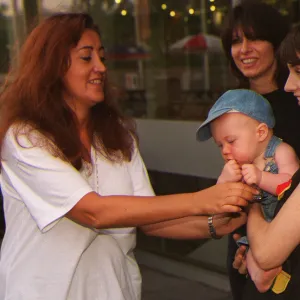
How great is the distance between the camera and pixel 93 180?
2.20 meters

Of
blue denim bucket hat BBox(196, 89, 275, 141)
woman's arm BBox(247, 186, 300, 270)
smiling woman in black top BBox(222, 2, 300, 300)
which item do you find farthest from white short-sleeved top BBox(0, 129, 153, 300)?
smiling woman in black top BBox(222, 2, 300, 300)

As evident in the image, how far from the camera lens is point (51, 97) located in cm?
221

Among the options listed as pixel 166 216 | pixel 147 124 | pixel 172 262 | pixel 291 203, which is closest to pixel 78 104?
pixel 166 216

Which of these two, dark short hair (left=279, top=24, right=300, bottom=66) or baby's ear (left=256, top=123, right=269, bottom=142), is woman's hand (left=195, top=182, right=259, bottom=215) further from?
dark short hair (left=279, top=24, right=300, bottom=66)

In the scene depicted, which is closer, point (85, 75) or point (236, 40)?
point (85, 75)

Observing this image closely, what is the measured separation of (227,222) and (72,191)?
0.62 m

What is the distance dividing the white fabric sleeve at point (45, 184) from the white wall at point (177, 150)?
3.25 meters

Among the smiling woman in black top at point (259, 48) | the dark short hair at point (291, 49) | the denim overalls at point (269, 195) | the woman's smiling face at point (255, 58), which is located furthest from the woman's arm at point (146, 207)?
the woman's smiling face at point (255, 58)

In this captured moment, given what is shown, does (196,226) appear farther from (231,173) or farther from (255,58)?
(255,58)

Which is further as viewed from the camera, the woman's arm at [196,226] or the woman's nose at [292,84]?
the woman's arm at [196,226]

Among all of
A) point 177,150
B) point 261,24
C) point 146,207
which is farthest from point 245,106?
point 177,150

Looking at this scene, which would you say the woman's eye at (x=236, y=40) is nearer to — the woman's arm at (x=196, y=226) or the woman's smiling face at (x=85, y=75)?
the woman's smiling face at (x=85, y=75)

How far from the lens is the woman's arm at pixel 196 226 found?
2.26 m

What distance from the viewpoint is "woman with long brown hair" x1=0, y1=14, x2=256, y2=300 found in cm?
199
